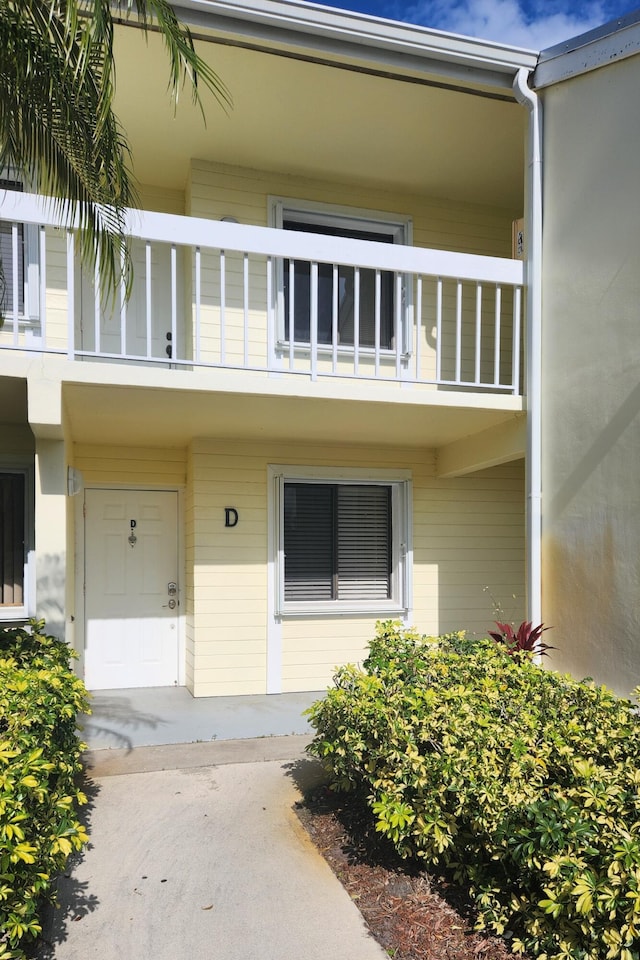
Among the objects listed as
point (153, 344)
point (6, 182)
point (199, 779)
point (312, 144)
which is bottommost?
point (199, 779)

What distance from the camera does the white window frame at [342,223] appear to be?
745 centimetres

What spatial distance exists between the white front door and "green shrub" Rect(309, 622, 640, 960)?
12.8ft

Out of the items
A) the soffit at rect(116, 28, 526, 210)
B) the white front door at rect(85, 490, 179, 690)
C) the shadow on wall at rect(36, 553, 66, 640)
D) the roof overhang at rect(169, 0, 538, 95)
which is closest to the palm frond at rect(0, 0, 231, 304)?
the roof overhang at rect(169, 0, 538, 95)

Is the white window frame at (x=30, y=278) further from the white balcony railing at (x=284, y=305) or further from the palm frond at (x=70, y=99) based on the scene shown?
the palm frond at (x=70, y=99)

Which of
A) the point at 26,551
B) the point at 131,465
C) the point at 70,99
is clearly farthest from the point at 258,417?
the point at 70,99

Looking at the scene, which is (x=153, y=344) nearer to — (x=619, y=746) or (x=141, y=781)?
(x=141, y=781)

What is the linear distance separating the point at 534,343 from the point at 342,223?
9.60ft

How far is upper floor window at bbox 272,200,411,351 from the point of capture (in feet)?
25.3

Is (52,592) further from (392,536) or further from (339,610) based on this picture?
(392,536)

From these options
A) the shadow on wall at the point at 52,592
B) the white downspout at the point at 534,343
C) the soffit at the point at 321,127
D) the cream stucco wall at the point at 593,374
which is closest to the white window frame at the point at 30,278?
the soffit at the point at 321,127

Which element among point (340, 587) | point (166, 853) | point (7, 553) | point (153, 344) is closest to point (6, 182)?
point (153, 344)

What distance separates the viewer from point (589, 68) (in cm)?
586

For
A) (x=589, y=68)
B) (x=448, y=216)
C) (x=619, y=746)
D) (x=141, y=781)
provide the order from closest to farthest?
(x=619, y=746) → (x=141, y=781) → (x=589, y=68) → (x=448, y=216)

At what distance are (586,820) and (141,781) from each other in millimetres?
3499
